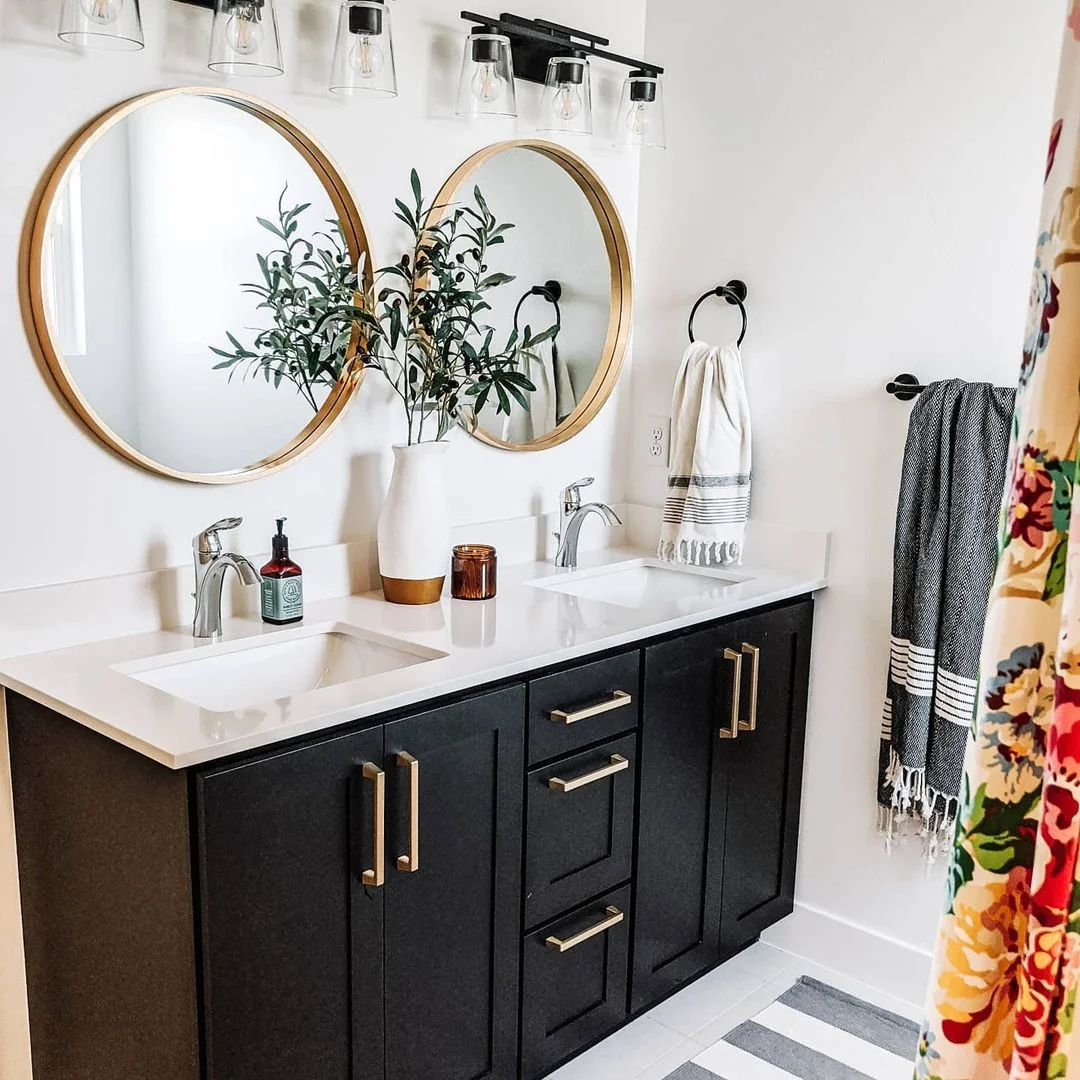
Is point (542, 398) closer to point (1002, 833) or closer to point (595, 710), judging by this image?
point (595, 710)

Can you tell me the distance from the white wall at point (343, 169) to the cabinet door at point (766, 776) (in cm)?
60

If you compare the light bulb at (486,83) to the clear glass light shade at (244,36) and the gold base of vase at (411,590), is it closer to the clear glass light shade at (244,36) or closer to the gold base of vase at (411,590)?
the clear glass light shade at (244,36)

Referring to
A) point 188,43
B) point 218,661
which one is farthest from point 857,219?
point 218,661

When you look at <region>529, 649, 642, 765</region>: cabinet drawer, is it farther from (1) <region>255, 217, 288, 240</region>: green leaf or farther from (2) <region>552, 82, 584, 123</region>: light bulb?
(2) <region>552, 82, 584, 123</region>: light bulb

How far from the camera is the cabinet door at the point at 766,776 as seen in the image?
231 cm

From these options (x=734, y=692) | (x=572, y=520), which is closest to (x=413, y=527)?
(x=572, y=520)

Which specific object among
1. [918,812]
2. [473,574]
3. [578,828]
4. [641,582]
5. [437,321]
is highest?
[437,321]

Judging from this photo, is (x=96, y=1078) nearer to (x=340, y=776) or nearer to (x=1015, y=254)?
(x=340, y=776)

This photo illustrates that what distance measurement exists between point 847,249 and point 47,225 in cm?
152

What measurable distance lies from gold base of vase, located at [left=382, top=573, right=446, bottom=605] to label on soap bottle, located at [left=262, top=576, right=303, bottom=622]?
8.3 inches

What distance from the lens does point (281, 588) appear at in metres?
1.92

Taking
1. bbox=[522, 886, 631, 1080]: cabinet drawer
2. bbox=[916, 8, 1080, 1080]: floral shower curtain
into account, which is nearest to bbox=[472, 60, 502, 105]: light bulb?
bbox=[522, 886, 631, 1080]: cabinet drawer

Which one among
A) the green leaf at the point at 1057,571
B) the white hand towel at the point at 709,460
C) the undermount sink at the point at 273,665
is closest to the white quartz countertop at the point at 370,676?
the undermount sink at the point at 273,665

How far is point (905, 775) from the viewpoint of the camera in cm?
228
